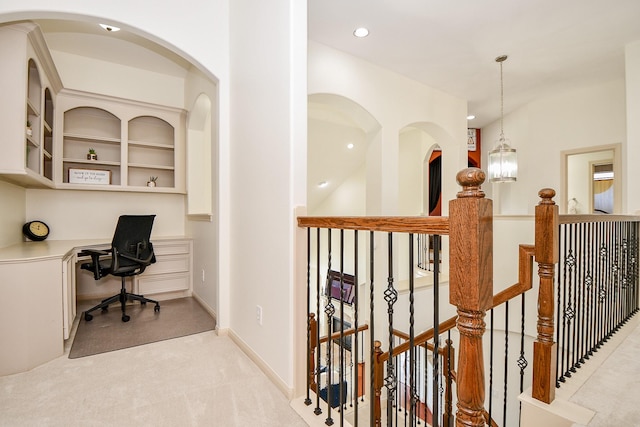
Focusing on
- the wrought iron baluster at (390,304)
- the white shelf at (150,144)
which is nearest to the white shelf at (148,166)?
the white shelf at (150,144)

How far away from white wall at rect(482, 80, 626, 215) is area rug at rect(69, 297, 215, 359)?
18.8 ft

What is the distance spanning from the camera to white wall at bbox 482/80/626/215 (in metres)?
4.65

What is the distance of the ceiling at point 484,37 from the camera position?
285cm

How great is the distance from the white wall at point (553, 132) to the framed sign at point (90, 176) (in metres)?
6.65

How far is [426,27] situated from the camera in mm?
3121

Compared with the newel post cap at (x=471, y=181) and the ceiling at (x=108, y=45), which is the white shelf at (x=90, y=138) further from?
the newel post cap at (x=471, y=181)

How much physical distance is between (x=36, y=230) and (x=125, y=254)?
113cm

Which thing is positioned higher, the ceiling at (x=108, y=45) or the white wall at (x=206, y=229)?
the ceiling at (x=108, y=45)

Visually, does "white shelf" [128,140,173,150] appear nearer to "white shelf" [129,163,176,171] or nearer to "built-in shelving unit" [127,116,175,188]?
"built-in shelving unit" [127,116,175,188]

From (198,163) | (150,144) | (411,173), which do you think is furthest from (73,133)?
(411,173)

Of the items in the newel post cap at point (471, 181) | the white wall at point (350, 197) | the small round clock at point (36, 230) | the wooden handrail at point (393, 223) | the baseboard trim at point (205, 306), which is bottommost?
the baseboard trim at point (205, 306)

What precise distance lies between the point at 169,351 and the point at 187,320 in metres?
0.75

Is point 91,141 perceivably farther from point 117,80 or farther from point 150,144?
point 117,80

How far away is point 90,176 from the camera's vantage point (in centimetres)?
382
